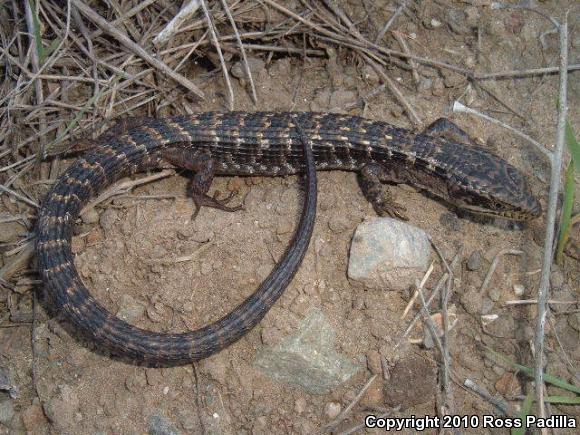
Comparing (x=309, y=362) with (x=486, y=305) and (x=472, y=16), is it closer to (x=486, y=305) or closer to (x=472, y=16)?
(x=486, y=305)

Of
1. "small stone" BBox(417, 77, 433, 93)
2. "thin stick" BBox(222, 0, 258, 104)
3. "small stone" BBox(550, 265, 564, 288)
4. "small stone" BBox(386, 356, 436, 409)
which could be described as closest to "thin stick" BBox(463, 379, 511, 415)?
"small stone" BBox(386, 356, 436, 409)

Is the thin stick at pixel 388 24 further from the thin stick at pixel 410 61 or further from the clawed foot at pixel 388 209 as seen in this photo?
the clawed foot at pixel 388 209

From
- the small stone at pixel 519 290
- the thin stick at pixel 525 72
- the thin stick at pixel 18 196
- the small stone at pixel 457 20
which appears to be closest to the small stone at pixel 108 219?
the thin stick at pixel 18 196

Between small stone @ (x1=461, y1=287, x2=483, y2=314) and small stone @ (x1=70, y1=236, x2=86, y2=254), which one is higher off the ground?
small stone @ (x1=70, y1=236, x2=86, y2=254)

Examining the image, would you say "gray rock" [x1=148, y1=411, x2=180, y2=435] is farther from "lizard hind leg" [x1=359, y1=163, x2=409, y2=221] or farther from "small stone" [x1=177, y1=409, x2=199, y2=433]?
"lizard hind leg" [x1=359, y1=163, x2=409, y2=221]

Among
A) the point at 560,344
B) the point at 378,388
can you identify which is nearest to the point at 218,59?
the point at 378,388

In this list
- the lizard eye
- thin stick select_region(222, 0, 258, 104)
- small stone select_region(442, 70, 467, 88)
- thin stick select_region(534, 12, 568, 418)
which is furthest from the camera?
small stone select_region(442, 70, 467, 88)

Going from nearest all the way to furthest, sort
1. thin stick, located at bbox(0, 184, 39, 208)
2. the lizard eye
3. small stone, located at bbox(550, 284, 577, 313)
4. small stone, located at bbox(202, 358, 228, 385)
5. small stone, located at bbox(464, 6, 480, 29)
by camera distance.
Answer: small stone, located at bbox(202, 358, 228, 385) → small stone, located at bbox(550, 284, 577, 313) → the lizard eye → thin stick, located at bbox(0, 184, 39, 208) → small stone, located at bbox(464, 6, 480, 29)
